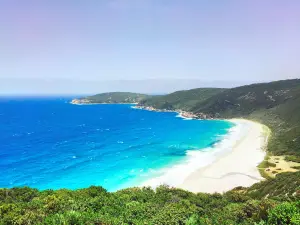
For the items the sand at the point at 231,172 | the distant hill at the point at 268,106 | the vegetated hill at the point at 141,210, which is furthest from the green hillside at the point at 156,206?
the distant hill at the point at 268,106

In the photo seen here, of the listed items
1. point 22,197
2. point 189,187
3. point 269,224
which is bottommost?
point 189,187

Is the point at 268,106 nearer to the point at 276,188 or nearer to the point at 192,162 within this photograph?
the point at 192,162

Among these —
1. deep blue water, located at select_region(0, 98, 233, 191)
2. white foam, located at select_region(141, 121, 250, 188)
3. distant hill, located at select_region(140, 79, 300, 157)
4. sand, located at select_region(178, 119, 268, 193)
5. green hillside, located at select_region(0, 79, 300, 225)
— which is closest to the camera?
green hillside, located at select_region(0, 79, 300, 225)

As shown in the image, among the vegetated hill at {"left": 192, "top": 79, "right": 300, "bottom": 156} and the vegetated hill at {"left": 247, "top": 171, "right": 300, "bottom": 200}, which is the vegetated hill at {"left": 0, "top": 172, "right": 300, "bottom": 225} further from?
the vegetated hill at {"left": 192, "top": 79, "right": 300, "bottom": 156}

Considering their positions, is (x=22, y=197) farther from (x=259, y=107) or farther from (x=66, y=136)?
(x=259, y=107)

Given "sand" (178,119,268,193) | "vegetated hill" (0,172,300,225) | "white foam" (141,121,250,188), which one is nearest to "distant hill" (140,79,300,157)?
"sand" (178,119,268,193)

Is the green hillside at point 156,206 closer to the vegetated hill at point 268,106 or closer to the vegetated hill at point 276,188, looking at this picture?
the vegetated hill at point 276,188

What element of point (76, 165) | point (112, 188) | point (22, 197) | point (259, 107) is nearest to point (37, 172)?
point (76, 165)

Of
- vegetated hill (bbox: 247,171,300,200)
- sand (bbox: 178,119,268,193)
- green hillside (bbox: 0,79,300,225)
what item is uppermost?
green hillside (bbox: 0,79,300,225)
